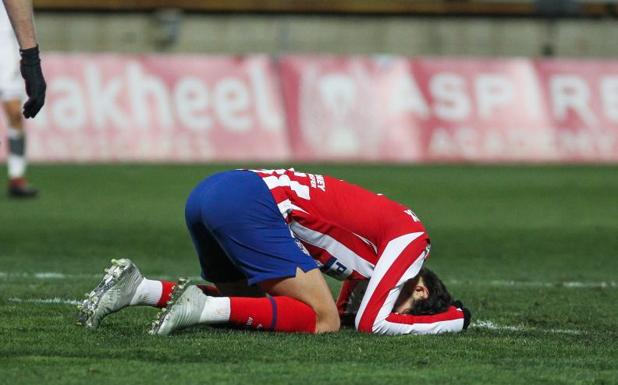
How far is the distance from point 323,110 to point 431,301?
13.1 metres

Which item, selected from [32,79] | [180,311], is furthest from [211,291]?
[32,79]

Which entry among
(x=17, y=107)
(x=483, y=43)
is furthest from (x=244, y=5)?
(x=17, y=107)

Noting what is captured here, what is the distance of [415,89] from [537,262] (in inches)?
399

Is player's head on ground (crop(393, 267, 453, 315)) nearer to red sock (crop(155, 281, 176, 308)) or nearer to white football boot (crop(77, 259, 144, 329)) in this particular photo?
red sock (crop(155, 281, 176, 308))

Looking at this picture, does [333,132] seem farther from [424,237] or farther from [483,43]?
[424,237]

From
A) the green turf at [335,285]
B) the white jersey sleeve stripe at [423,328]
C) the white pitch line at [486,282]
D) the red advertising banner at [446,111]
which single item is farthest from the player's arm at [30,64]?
the red advertising banner at [446,111]

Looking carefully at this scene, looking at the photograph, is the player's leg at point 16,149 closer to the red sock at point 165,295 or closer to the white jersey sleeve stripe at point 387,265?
the red sock at point 165,295

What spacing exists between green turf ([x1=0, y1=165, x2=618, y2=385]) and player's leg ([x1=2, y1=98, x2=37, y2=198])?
0.28m

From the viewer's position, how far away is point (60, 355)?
541 centimetres

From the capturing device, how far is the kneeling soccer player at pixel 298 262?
6.09m

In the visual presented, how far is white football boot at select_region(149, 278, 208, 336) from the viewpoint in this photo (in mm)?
5875

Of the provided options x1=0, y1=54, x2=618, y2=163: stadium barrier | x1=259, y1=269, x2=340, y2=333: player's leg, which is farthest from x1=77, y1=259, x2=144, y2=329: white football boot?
x1=0, y1=54, x2=618, y2=163: stadium barrier

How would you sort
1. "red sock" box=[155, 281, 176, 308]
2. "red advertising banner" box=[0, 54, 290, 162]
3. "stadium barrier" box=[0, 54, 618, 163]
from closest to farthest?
"red sock" box=[155, 281, 176, 308], "red advertising banner" box=[0, 54, 290, 162], "stadium barrier" box=[0, 54, 618, 163]

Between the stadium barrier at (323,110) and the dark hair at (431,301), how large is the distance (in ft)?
41.1
